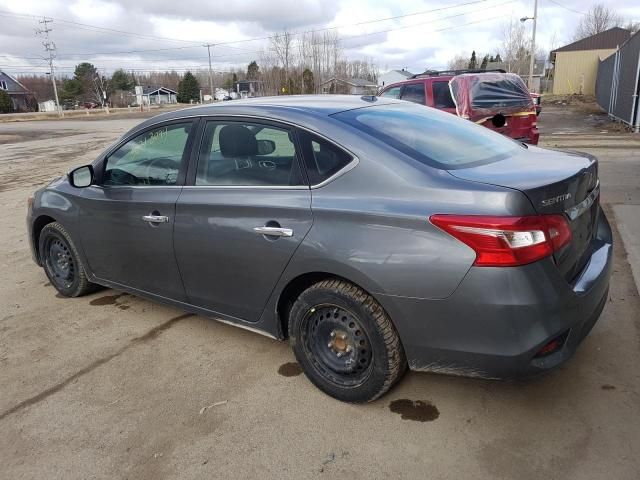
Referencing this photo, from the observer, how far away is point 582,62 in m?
46.2

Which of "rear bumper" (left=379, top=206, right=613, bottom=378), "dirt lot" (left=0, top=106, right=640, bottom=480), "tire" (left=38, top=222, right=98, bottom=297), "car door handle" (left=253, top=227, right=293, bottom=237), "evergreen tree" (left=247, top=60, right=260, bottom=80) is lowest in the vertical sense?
"dirt lot" (left=0, top=106, right=640, bottom=480)

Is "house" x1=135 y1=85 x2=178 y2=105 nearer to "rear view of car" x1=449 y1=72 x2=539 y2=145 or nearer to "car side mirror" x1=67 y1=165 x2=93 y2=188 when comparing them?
"rear view of car" x1=449 y1=72 x2=539 y2=145

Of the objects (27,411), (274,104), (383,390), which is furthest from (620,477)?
(27,411)

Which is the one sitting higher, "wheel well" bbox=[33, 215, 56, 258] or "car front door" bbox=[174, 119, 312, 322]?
"car front door" bbox=[174, 119, 312, 322]

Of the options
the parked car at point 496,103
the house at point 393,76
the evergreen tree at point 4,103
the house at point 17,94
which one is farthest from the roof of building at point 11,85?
the parked car at point 496,103

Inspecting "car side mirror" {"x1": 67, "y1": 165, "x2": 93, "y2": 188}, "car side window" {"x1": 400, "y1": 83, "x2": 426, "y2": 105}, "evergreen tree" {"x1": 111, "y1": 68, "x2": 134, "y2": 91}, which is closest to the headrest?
"car side mirror" {"x1": 67, "y1": 165, "x2": 93, "y2": 188}

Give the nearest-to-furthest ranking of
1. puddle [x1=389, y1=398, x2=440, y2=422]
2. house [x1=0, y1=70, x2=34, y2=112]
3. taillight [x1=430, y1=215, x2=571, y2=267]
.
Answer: taillight [x1=430, y1=215, x2=571, y2=267] < puddle [x1=389, y1=398, x2=440, y2=422] < house [x1=0, y1=70, x2=34, y2=112]

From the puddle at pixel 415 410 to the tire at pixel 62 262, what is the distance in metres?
2.96

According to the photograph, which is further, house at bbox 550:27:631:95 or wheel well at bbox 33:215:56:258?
house at bbox 550:27:631:95

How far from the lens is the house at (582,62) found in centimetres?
4538

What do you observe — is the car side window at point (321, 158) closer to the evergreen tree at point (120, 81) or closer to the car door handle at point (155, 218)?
the car door handle at point (155, 218)

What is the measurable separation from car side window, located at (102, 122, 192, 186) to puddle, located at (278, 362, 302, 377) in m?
1.44

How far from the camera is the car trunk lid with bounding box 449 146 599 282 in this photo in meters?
2.43

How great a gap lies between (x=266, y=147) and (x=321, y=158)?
47cm
